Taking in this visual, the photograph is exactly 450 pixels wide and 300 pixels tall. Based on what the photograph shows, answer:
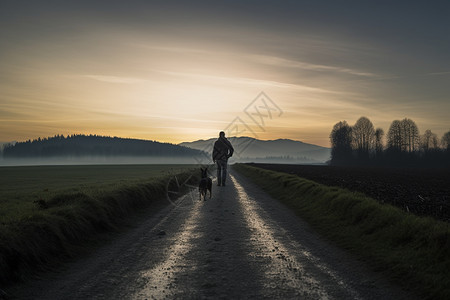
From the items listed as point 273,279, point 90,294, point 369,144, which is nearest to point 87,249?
point 90,294

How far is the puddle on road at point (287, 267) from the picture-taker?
5.77m

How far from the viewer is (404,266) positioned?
709cm

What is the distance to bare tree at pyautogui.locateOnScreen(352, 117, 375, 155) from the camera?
138m

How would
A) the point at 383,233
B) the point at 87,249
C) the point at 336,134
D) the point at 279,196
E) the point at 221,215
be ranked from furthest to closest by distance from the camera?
the point at 336,134 → the point at 279,196 → the point at 221,215 → the point at 383,233 → the point at 87,249

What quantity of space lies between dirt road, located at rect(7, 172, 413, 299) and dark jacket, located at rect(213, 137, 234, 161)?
14978 millimetres

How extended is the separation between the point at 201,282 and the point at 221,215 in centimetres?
791

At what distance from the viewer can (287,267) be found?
704 cm

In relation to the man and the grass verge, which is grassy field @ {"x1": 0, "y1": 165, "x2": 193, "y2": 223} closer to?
the man

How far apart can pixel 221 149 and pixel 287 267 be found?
19.5 metres

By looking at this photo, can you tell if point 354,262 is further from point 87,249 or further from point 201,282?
point 87,249

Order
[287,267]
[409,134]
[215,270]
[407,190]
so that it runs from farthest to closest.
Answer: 1. [409,134]
2. [407,190]
3. [287,267]
4. [215,270]

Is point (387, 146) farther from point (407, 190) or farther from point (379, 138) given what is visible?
point (407, 190)

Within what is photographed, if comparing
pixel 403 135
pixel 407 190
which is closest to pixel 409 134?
pixel 403 135

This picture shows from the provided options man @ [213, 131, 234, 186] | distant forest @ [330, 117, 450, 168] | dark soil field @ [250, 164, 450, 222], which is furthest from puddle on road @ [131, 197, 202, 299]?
distant forest @ [330, 117, 450, 168]
